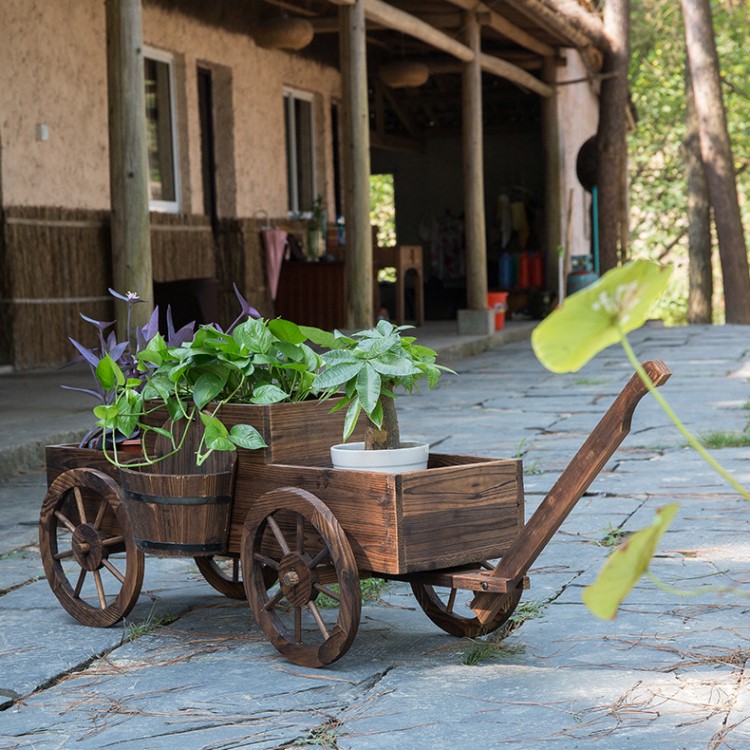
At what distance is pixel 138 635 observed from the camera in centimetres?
332

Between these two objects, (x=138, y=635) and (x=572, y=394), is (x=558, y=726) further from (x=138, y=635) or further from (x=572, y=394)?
(x=572, y=394)

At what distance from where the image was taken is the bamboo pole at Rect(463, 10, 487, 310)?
40.7 ft

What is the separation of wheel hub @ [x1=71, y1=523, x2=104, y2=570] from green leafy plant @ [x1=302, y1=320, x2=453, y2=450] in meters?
0.76

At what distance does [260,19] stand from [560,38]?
3770 millimetres

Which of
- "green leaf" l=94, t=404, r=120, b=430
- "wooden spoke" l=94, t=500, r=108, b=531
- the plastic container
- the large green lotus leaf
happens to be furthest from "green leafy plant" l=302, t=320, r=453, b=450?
the plastic container

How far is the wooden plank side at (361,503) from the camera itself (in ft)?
9.45

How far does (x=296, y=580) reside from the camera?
9.82ft

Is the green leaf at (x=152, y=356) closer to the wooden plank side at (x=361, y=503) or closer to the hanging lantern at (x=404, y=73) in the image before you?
the wooden plank side at (x=361, y=503)

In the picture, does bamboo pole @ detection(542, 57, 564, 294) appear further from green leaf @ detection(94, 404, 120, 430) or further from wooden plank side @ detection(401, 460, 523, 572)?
wooden plank side @ detection(401, 460, 523, 572)

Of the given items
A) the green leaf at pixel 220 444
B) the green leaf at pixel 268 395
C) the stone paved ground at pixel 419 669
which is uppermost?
the green leaf at pixel 268 395

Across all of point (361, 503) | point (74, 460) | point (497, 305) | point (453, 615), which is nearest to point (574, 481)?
point (361, 503)

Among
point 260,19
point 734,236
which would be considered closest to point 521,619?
point 260,19

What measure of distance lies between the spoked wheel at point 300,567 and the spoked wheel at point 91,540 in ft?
1.19

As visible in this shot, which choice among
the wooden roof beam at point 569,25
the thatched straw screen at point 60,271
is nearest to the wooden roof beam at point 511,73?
the wooden roof beam at point 569,25
